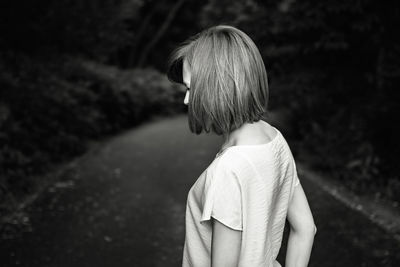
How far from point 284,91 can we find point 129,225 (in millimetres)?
4463

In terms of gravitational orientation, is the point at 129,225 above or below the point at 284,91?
below

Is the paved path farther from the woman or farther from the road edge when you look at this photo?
the woman

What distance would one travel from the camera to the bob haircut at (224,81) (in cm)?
145

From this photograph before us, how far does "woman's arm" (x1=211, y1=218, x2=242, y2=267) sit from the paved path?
11.9 feet

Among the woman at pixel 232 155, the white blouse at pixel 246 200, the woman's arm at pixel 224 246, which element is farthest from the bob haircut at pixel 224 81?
the woman's arm at pixel 224 246

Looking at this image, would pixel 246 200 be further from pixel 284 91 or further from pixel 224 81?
pixel 284 91

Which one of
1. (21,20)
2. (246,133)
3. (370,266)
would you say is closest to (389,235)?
(370,266)

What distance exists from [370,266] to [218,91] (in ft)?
12.7

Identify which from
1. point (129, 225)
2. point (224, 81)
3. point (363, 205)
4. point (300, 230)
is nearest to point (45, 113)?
point (129, 225)

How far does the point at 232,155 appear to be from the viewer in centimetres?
141

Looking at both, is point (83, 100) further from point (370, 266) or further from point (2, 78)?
point (370, 266)

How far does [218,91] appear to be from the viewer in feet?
4.75

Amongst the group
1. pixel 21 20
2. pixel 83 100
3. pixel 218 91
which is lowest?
pixel 83 100

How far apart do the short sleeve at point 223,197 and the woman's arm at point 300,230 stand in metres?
0.43
